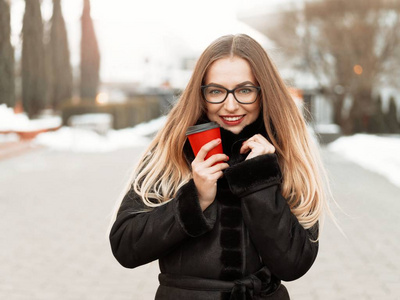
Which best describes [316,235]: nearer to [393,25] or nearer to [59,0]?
[393,25]

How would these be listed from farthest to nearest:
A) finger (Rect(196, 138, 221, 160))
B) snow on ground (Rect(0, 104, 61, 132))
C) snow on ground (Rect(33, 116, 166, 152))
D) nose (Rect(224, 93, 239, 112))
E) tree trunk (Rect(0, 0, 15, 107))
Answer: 1. snow on ground (Rect(33, 116, 166, 152))
2. snow on ground (Rect(0, 104, 61, 132))
3. tree trunk (Rect(0, 0, 15, 107))
4. nose (Rect(224, 93, 239, 112))
5. finger (Rect(196, 138, 221, 160))

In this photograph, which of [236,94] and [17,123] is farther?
[17,123]

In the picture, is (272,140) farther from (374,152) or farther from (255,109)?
(374,152)

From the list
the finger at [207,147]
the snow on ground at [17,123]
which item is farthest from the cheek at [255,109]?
the snow on ground at [17,123]

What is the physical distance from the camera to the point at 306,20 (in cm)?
2011

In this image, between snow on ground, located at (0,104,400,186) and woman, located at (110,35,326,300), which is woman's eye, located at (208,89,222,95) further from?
snow on ground, located at (0,104,400,186)

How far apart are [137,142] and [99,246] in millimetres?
12982

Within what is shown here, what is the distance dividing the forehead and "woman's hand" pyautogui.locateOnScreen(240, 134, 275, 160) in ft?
0.59

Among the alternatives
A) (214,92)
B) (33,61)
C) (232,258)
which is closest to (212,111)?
(214,92)

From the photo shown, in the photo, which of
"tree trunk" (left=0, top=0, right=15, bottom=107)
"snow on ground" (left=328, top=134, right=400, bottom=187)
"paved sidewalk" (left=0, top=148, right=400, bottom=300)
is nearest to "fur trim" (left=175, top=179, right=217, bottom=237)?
"paved sidewalk" (left=0, top=148, right=400, bottom=300)

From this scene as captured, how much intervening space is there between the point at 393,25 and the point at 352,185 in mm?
10848

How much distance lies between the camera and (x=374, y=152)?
52.5ft

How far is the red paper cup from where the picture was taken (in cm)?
186

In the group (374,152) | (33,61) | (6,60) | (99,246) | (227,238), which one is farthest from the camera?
(33,61)
